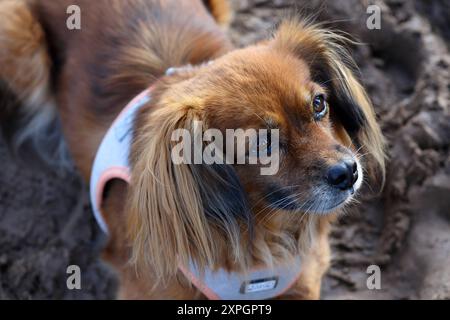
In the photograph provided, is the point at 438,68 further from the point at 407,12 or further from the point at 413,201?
the point at 413,201

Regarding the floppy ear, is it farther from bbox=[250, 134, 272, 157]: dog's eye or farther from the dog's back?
the dog's back

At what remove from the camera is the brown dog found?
8.86 feet

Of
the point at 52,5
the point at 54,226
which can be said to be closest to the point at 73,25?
the point at 52,5

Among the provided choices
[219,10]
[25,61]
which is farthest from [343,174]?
[25,61]

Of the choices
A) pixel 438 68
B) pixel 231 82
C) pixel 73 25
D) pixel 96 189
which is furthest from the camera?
pixel 438 68

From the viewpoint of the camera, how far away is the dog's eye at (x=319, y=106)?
2803 millimetres

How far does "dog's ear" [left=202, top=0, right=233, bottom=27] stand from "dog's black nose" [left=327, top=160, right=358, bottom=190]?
1939mm

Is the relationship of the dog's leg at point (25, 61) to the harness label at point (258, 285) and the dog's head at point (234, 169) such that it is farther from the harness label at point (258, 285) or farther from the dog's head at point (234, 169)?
the harness label at point (258, 285)

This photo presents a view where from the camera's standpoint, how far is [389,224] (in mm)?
3926

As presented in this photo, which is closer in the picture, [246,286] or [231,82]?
[231,82]

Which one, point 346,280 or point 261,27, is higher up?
point 261,27

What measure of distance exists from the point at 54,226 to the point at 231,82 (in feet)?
6.48

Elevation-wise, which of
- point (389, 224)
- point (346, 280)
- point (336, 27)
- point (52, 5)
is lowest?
point (346, 280)

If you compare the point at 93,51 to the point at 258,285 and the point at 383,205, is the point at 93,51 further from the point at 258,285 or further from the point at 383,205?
the point at 383,205
